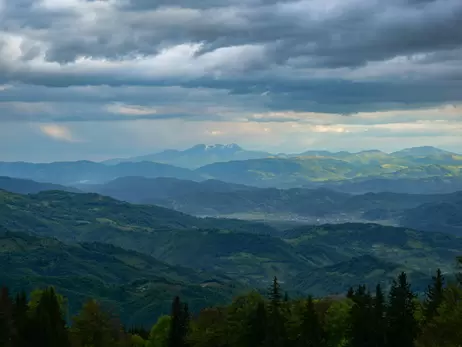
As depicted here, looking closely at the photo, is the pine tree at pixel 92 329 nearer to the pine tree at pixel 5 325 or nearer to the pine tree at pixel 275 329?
the pine tree at pixel 5 325

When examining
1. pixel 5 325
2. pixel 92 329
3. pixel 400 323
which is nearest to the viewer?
pixel 5 325

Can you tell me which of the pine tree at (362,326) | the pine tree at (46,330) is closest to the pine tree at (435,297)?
the pine tree at (362,326)

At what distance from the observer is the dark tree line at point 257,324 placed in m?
103

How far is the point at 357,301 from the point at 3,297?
5933cm

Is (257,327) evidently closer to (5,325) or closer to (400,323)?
(400,323)

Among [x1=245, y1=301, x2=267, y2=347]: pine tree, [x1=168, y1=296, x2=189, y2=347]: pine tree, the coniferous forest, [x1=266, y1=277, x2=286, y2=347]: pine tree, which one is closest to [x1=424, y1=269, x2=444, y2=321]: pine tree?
the coniferous forest

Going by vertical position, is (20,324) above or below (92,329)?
above

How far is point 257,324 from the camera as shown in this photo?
11412 cm

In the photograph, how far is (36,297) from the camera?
Result: 149125mm

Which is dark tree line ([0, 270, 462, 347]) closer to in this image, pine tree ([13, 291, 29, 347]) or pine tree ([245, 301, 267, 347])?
pine tree ([13, 291, 29, 347])

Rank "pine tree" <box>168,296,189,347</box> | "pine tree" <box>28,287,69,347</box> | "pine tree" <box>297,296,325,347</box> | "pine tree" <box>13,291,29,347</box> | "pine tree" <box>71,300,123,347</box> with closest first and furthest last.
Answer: "pine tree" <box>28,287,69,347</box> < "pine tree" <box>13,291,29,347</box> < "pine tree" <box>297,296,325,347</box> < "pine tree" <box>71,300,123,347</box> < "pine tree" <box>168,296,189,347</box>

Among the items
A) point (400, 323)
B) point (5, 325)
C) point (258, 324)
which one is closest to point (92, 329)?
point (5, 325)

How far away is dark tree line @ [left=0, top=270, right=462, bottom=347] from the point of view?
102562 mm

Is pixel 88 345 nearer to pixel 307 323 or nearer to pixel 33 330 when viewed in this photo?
pixel 33 330
